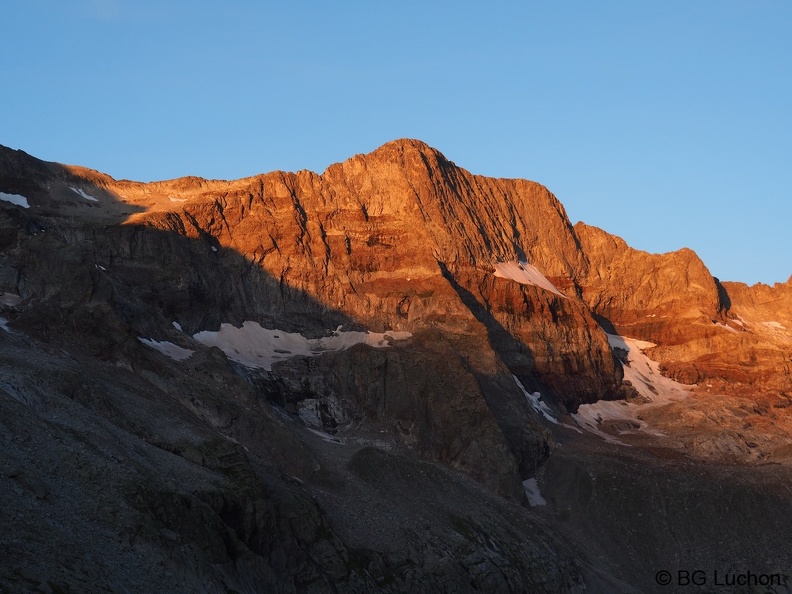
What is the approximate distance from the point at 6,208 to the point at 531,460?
207 ft

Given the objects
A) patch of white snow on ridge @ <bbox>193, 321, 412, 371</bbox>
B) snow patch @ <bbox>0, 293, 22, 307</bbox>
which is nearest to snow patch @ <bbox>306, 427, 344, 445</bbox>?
patch of white snow on ridge @ <bbox>193, 321, 412, 371</bbox>

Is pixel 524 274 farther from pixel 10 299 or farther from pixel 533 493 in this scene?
pixel 10 299

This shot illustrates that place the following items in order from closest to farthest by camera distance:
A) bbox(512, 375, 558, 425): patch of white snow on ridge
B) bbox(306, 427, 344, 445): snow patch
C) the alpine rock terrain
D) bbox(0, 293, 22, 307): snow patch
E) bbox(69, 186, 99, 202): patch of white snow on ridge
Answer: the alpine rock terrain < bbox(0, 293, 22, 307): snow patch < bbox(306, 427, 344, 445): snow patch < bbox(512, 375, 558, 425): patch of white snow on ridge < bbox(69, 186, 99, 202): patch of white snow on ridge

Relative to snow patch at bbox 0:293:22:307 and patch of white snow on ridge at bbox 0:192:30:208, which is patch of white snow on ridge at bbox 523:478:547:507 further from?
patch of white snow on ridge at bbox 0:192:30:208

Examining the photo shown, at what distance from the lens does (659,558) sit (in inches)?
4360

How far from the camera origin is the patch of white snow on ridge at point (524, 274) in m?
175

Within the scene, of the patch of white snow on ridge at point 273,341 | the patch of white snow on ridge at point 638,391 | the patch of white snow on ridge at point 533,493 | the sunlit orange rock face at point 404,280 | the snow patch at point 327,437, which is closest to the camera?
the snow patch at point 327,437

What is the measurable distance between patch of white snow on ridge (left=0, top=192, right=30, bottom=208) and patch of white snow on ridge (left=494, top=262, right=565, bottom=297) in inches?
2528

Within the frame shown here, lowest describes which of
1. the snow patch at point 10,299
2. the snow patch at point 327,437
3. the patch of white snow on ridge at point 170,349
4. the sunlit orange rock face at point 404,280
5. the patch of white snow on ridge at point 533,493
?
the patch of white snow on ridge at point 533,493

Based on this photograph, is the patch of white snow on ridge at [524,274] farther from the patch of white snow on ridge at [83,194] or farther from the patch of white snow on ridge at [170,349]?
the patch of white snow on ridge at [170,349]

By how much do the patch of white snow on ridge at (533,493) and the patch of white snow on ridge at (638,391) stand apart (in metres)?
23.4

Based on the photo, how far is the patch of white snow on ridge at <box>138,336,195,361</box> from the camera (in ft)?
391

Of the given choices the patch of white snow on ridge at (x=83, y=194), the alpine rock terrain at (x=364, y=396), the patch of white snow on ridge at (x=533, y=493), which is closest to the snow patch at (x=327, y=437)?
the alpine rock terrain at (x=364, y=396)

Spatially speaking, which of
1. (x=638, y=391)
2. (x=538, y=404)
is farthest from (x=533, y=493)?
(x=638, y=391)
